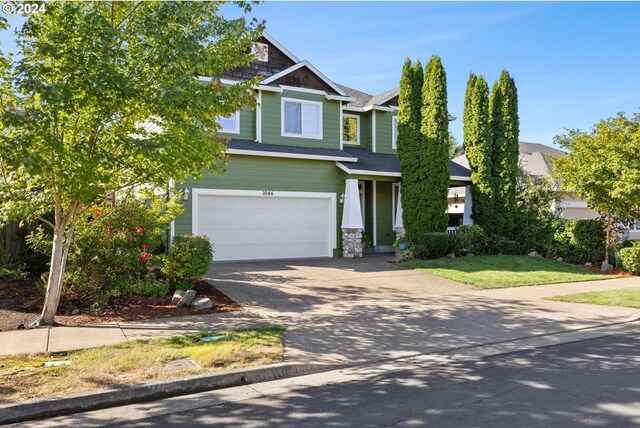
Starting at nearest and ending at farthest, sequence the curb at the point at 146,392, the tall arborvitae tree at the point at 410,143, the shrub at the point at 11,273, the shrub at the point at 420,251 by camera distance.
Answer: the curb at the point at 146,392, the shrub at the point at 11,273, the shrub at the point at 420,251, the tall arborvitae tree at the point at 410,143

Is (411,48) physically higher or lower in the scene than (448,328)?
higher

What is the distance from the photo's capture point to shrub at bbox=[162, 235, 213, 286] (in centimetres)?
970

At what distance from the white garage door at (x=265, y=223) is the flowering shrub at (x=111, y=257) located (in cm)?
465

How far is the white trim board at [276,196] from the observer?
14.3 meters

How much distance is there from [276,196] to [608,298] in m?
9.90

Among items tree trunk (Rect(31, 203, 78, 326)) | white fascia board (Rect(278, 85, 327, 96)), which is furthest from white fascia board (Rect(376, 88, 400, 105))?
tree trunk (Rect(31, 203, 78, 326))

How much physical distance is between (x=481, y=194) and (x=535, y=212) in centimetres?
230

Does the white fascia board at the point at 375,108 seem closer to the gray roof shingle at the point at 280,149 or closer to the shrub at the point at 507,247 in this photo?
the gray roof shingle at the point at 280,149

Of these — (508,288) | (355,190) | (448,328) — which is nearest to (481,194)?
(355,190)

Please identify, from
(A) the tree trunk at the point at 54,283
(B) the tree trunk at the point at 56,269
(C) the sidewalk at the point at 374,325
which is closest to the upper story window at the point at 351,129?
(C) the sidewalk at the point at 374,325

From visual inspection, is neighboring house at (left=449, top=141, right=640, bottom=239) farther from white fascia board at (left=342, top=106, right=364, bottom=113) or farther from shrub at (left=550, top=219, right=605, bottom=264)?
white fascia board at (left=342, top=106, right=364, bottom=113)

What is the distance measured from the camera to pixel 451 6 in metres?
11.2

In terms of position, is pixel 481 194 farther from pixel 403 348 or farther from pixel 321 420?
pixel 321 420

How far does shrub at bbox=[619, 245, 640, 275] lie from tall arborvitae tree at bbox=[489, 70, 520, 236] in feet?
12.8
